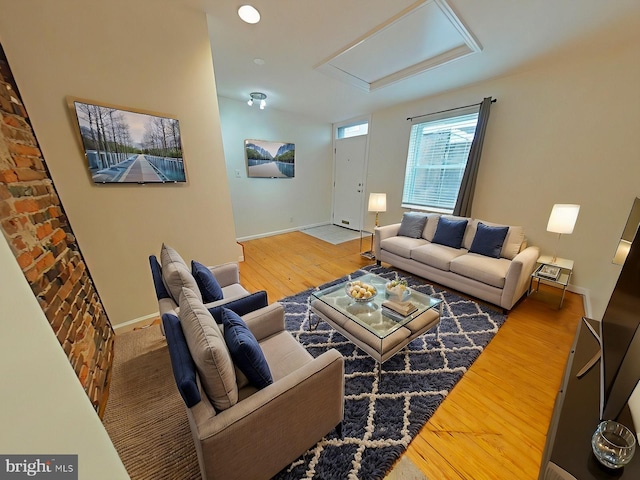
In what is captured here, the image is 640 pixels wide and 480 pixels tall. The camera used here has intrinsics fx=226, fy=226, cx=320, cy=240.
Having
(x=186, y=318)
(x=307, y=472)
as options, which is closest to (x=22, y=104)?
(x=186, y=318)

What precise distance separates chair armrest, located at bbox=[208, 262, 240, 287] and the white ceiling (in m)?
2.11

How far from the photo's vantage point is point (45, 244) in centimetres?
133

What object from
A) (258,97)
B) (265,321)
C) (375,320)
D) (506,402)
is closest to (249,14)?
(258,97)

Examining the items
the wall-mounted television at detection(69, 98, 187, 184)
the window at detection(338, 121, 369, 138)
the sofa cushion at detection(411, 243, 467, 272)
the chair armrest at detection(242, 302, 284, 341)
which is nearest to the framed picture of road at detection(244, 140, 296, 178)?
the window at detection(338, 121, 369, 138)

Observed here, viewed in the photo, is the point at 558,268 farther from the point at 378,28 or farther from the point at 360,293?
the point at 378,28

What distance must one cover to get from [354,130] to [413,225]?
281 cm

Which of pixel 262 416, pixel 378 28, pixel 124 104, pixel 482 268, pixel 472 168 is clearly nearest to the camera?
pixel 262 416

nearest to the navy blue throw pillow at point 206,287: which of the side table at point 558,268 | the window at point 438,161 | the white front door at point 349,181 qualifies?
the side table at point 558,268

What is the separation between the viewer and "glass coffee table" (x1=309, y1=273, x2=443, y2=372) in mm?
1495

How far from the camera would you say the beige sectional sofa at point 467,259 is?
2.17 metres

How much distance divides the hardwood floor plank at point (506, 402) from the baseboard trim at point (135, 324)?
1000 mm

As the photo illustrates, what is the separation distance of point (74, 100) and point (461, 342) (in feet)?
11.2

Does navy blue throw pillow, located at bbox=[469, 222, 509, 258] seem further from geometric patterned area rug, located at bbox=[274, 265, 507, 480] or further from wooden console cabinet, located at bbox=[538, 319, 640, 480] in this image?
wooden console cabinet, located at bbox=[538, 319, 640, 480]

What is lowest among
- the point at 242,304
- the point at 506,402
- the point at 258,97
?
the point at 506,402
